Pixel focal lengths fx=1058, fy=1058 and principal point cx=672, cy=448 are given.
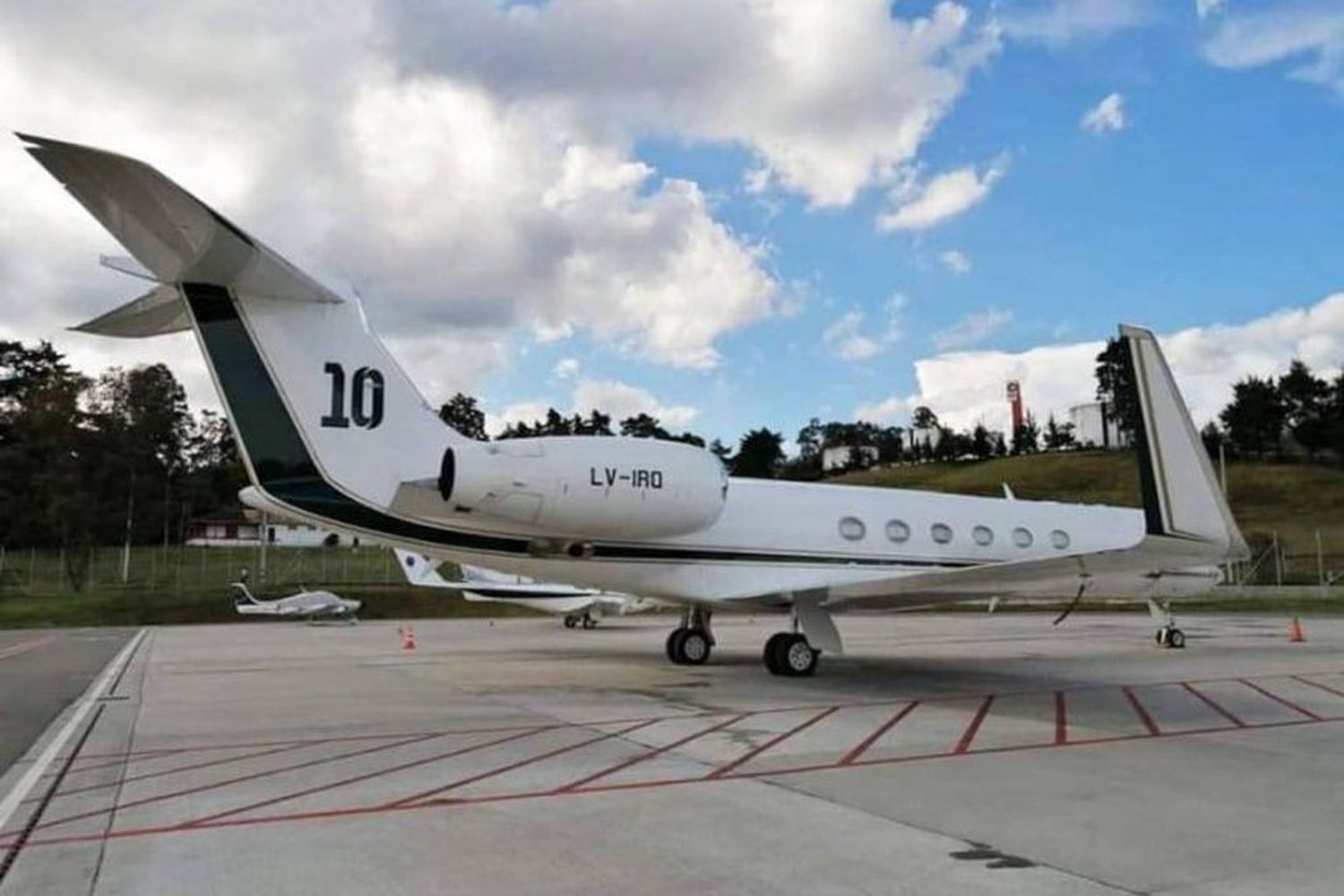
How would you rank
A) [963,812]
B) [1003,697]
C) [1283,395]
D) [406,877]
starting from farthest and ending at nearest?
1. [1283,395]
2. [1003,697]
3. [963,812]
4. [406,877]

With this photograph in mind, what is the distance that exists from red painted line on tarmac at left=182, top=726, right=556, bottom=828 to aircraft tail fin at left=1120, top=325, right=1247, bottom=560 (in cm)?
626

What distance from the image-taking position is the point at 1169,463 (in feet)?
33.7

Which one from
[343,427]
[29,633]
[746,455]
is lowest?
[29,633]

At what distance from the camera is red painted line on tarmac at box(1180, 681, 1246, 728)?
1075 centimetres

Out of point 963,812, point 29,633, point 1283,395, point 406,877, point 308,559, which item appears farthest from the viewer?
point 1283,395

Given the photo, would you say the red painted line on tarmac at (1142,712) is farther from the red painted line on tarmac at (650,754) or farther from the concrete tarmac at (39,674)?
the concrete tarmac at (39,674)

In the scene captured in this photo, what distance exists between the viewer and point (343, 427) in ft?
42.3

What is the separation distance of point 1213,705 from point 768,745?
6.13 meters

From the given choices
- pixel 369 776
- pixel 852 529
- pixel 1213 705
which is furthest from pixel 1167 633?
pixel 369 776

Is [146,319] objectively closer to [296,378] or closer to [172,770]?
[296,378]

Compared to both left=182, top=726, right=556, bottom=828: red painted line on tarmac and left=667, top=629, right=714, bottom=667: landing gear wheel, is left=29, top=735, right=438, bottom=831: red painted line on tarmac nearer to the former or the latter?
left=182, top=726, right=556, bottom=828: red painted line on tarmac

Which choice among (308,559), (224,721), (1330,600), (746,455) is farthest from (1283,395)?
(224,721)

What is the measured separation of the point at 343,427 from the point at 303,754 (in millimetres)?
4946

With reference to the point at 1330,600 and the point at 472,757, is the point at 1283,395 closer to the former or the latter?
the point at 1330,600
